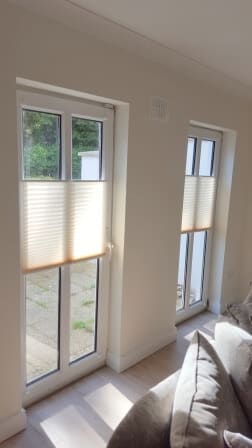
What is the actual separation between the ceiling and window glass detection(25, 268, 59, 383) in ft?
5.00

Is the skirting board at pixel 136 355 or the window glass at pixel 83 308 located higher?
the window glass at pixel 83 308

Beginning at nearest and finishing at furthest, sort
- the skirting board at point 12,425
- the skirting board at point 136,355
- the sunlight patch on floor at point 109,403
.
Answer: the skirting board at point 12,425 → the sunlight patch on floor at point 109,403 → the skirting board at point 136,355

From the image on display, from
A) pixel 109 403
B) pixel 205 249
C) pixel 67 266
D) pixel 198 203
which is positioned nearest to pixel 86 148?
pixel 67 266

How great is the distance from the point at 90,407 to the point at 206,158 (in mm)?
2573

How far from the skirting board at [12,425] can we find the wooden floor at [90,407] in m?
0.03

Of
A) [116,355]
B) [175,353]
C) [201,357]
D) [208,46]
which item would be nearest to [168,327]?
[175,353]

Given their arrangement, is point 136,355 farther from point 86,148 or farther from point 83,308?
point 86,148

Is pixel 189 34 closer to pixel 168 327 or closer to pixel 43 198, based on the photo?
pixel 43 198

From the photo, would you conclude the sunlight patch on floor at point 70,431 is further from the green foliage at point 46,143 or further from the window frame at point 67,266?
the green foliage at point 46,143

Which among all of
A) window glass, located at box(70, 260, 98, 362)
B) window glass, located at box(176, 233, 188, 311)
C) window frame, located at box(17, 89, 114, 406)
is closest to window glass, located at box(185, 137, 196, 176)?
window glass, located at box(176, 233, 188, 311)

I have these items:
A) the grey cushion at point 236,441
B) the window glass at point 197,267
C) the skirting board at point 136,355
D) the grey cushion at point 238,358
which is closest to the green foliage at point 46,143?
the grey cushion at point 238,358

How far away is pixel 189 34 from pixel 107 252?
157 cm

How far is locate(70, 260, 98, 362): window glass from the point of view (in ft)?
8.09

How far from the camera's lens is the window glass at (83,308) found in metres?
2.46
